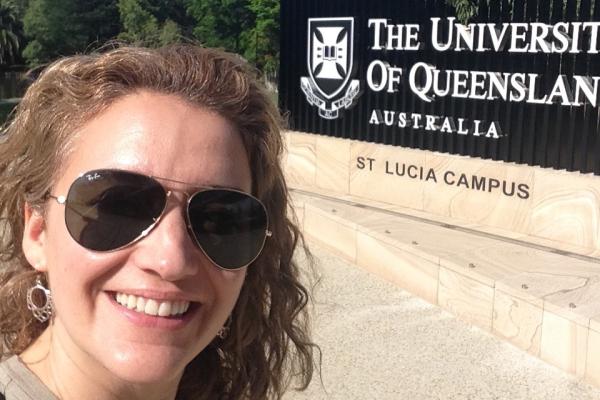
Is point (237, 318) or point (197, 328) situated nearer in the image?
point (197, 328)

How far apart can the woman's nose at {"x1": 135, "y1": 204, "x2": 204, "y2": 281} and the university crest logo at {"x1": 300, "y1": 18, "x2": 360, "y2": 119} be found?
27.5 feet

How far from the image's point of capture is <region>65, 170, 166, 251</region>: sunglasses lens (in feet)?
5.02

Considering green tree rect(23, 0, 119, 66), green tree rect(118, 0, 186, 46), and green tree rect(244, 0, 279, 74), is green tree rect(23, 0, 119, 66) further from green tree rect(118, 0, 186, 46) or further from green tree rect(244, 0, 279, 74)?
green tree rect(244, 0, 279, 74)

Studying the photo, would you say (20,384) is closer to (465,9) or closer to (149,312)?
(149,312)

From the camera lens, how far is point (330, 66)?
10.2 metres

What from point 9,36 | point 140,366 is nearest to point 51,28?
point 9,36

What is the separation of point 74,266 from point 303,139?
358 inches

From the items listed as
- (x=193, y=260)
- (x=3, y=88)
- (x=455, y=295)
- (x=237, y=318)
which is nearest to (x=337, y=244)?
(x=455, y=295)

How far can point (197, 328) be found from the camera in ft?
5.30

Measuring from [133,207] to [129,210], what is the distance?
0.01 metres

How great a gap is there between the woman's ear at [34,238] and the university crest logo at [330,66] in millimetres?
8263

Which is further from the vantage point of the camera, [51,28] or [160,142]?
[51,28]

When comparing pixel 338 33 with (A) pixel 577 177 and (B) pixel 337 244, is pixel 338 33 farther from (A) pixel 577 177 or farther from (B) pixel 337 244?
(A) pixel 577 177

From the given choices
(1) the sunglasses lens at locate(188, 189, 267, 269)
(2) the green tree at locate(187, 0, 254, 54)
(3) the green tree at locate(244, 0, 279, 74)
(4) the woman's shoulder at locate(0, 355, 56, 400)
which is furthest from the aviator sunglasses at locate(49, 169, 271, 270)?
(2) the green tree at locate(187, 0, 254, 54)
